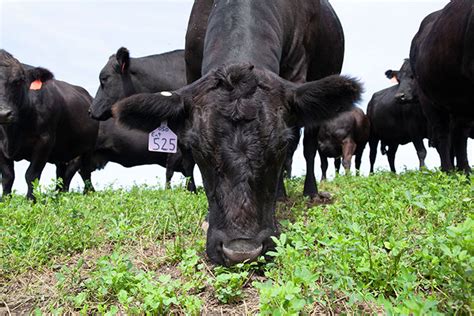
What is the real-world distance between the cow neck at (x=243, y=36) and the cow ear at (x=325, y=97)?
0.52 meters

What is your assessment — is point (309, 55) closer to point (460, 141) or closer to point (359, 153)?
point (460, 141)

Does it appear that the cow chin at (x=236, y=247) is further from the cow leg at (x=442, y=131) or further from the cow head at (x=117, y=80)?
the cow head at (x=117, y=80)

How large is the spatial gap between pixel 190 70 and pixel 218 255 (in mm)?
3847

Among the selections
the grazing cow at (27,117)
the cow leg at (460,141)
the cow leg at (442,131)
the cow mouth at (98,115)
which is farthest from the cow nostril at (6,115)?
the cow leg at (460,141)

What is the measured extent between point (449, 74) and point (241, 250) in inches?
215

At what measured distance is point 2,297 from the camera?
3.28 metres

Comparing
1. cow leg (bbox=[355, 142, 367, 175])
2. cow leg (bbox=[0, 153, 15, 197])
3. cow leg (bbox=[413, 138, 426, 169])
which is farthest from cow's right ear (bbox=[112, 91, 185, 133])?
cow leg (bbox=[355, 142, 367, 175])

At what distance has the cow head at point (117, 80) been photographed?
40.7ft

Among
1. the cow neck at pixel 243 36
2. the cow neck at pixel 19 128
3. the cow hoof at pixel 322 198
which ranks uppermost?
the cow neck at pixel 243 36

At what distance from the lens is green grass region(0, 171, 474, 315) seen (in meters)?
2.36

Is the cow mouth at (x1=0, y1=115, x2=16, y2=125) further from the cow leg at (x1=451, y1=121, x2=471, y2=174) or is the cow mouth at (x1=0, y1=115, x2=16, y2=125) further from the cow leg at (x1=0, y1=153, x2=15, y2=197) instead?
the cow leg at (x1=451, y1=121, x2=471, y2=174)

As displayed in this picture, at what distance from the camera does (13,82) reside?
8.73 metres

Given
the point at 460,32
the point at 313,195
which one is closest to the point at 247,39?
the point at 313,195

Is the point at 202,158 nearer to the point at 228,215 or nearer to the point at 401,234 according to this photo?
the point at 228,215
